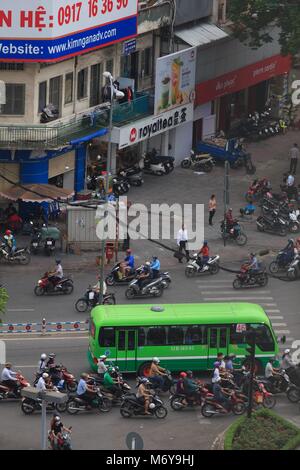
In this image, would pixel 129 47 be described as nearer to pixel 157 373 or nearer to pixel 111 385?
pixel 157 373

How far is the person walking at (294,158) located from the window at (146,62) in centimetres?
804

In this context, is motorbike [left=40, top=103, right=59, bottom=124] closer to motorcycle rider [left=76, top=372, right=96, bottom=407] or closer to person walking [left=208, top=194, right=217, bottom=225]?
person walking [left=208, top=194, right=217, bottom=225]

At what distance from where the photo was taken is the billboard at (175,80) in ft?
251

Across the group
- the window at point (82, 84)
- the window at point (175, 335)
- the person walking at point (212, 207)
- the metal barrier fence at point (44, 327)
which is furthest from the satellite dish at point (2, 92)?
the window at point (175, 335)

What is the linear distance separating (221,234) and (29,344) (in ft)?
50.2

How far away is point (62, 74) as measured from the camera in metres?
71.1

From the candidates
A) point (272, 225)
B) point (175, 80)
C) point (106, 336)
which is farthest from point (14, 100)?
point (106, 336)

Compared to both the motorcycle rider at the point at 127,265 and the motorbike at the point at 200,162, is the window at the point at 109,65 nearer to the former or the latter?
the motorbike at the point at 200,162

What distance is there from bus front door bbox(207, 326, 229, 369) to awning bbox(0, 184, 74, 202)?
15.4 m

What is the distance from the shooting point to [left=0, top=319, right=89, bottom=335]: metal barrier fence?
58781 mm

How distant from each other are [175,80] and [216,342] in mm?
24839

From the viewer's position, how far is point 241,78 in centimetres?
8556
